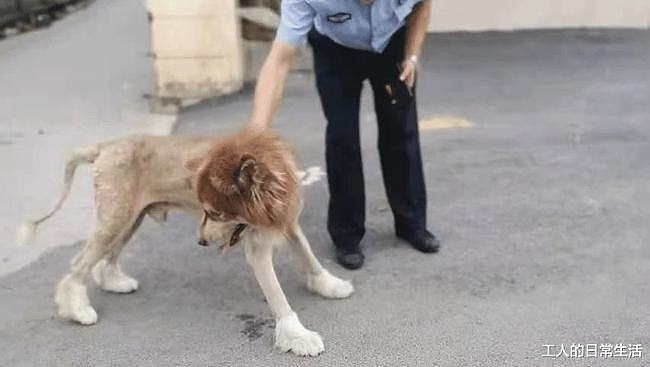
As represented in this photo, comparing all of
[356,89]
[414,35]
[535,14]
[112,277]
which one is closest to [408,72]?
[414,35]

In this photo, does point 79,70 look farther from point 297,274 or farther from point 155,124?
point 297,274

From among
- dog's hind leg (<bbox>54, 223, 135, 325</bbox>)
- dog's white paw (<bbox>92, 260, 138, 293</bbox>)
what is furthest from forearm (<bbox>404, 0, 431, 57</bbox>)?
dog's white paw (<bbox>92, 260, 138, 293</bbox>)

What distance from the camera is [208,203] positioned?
2705mm

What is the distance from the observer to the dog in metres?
2.64

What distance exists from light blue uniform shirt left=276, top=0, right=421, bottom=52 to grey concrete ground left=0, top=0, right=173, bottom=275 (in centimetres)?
176

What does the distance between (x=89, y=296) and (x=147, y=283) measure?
254 mm

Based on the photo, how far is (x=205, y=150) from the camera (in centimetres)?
311

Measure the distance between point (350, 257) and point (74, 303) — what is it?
1.20 metres

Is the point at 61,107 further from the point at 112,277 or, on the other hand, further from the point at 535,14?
the point at 535,14

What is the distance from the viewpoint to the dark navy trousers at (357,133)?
3.61m

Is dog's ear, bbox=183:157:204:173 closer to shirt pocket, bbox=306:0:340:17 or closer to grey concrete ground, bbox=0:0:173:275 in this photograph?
shirt pocket, bbox=306:0:340:17

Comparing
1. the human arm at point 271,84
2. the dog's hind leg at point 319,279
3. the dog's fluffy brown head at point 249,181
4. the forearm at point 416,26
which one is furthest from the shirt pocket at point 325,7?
the dog's hind leg at point 319,279

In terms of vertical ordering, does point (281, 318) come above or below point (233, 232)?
below

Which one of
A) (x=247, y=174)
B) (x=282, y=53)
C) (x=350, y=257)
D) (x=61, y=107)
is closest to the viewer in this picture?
(x=247, y=174)
